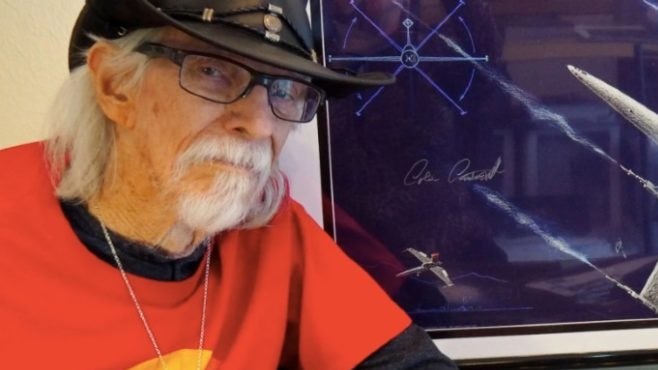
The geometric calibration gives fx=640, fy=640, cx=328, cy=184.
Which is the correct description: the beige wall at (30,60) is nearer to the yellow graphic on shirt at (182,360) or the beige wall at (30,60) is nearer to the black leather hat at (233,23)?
the black leather hat at (233,23)

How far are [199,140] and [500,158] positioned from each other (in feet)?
1.54

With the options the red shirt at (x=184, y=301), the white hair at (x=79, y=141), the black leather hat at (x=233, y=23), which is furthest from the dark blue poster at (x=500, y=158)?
the white hair at (x=79, y=141)

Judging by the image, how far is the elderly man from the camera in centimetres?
69

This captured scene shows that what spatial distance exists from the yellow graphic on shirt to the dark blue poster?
0.91 ft

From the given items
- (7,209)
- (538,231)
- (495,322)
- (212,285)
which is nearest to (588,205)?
(538,231)

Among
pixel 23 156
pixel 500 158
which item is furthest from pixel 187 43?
pixel 500 158

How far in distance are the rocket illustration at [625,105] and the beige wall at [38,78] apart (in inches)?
16.0

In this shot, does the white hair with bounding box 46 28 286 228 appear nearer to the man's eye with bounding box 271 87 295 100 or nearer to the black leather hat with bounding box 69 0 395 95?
the black leather hat with bounding box 69 0 395 95

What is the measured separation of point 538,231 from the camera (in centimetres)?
97

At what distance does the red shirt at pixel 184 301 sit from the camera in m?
0.72

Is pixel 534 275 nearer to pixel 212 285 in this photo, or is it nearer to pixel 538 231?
pixel 538 231

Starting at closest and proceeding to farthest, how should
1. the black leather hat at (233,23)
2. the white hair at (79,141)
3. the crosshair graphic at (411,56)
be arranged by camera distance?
1. the black leather hat at (233,23)
2. the white hair at (79,141)
3. the crosshair graphic at (411,56)

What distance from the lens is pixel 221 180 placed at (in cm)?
72
